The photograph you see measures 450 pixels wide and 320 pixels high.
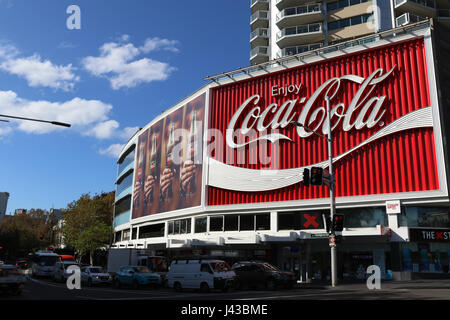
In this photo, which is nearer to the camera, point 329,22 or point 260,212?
point 260,212

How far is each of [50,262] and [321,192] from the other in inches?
1092

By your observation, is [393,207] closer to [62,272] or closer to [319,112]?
[319,112]

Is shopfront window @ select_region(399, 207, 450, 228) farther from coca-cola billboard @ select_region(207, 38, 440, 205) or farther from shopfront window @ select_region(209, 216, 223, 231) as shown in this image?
shopfront window @ select_region(209, 216, 223, 231)

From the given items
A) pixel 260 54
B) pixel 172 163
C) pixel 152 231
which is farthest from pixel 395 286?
pixel 260 54

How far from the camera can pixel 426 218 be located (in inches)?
1228

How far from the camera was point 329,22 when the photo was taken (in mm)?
55281

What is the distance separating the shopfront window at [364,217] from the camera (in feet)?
106

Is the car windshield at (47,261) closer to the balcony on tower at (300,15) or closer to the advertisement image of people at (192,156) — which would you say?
the advertisement image of people at (192,156)

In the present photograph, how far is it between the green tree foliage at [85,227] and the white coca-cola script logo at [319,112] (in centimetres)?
3696

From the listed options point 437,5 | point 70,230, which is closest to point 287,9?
point 437,5

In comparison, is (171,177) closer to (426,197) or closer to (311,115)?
(311,115)

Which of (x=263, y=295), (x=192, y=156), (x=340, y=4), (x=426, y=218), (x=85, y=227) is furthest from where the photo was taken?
(x=85, y=227)

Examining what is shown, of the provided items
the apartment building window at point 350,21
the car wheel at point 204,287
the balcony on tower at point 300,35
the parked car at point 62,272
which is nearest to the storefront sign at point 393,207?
the car wheel at point 204,287

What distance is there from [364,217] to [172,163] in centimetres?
2490
